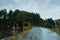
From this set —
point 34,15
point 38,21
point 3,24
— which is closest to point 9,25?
point 3,24

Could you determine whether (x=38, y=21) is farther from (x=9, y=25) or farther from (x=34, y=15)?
(x=9, y=25)

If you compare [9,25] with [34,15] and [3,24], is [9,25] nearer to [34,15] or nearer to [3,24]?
[3,24]

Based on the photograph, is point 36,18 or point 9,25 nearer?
point 9,25

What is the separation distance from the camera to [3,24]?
52969 mm

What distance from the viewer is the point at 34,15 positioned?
105000mm

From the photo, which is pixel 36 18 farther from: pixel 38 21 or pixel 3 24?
pixel 3 24

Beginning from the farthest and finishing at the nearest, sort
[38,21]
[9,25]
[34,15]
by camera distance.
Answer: [34,15] → [38,21] → [9,25]

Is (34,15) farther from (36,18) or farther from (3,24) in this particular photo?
(3,24)

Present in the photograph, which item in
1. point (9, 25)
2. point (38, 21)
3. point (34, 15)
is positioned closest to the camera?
point (9, 25)

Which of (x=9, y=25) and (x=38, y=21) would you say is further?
(x=38, y=21)

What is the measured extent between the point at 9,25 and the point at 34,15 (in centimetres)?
5382

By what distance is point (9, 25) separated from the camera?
51.8 metres

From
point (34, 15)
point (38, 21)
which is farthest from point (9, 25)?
point (34, 15)

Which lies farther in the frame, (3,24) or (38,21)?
(38,21)
